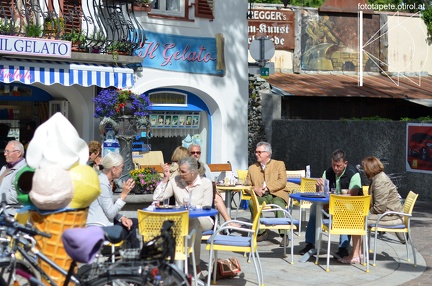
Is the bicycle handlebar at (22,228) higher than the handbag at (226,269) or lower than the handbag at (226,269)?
higher

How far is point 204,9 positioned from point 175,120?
2.37 metres

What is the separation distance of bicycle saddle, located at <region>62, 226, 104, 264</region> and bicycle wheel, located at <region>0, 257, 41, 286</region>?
0.40 m

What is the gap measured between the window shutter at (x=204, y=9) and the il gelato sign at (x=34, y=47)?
358 centimetres

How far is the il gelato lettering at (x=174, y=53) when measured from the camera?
17.0 meters

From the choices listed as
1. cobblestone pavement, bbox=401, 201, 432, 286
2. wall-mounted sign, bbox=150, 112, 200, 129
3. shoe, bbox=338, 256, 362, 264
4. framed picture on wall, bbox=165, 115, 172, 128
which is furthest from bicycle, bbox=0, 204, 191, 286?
Result: framed picture on wall, bbox=165, 115, 172, 128

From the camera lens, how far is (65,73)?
601 inches

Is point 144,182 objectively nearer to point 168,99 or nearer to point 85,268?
point 168,99

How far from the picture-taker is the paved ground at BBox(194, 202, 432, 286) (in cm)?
996

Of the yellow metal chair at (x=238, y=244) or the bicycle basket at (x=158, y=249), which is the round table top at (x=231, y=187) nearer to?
the yellow metal chair at (x=238, y=244)

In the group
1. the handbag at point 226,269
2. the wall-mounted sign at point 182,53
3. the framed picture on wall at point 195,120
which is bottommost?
the handbag at point 226,269

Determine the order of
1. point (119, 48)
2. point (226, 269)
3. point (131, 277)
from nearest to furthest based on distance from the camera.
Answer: point (131, 277)
point (226, 269)
point (119, 48)

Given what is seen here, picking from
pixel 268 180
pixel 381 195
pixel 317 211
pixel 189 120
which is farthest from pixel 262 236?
pixel 189 120

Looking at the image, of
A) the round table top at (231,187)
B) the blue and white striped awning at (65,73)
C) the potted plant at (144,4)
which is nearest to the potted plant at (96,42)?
the blue and white striped awning at (65,73)

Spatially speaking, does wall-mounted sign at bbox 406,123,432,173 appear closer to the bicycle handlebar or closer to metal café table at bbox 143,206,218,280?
metal café table at bbox 143,206,218,280
